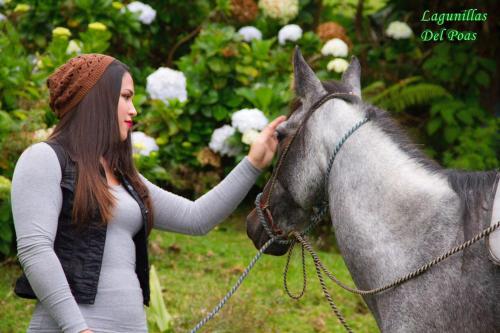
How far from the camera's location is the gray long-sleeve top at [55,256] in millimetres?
2258

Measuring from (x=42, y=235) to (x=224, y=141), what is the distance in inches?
167

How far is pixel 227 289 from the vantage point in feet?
17.1

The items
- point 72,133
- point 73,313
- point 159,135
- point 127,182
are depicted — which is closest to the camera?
point 73,313

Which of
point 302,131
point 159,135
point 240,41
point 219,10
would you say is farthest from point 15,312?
point 219,10

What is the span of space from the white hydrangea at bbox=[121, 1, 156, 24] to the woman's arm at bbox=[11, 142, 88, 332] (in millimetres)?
5004

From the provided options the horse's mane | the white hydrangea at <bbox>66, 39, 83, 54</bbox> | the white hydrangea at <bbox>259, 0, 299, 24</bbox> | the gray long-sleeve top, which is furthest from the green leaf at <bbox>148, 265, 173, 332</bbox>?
the white hydrangea at <bbox>259, 0, 299, 24</bbox>

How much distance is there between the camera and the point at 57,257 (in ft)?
7.57

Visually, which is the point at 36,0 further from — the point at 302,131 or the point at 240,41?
the point at 302,131

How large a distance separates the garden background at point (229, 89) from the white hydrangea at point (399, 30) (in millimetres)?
14

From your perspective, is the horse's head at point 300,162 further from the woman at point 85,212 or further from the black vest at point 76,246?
the black vest at point 76,246

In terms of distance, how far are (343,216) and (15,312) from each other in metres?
2.92

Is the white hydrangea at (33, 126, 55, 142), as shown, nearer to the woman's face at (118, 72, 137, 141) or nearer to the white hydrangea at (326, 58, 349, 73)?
the woman's face at (118, 72, 137, 141)

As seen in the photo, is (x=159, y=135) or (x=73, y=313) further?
(x=159, y=135)

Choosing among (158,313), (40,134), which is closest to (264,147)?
(158,313)
